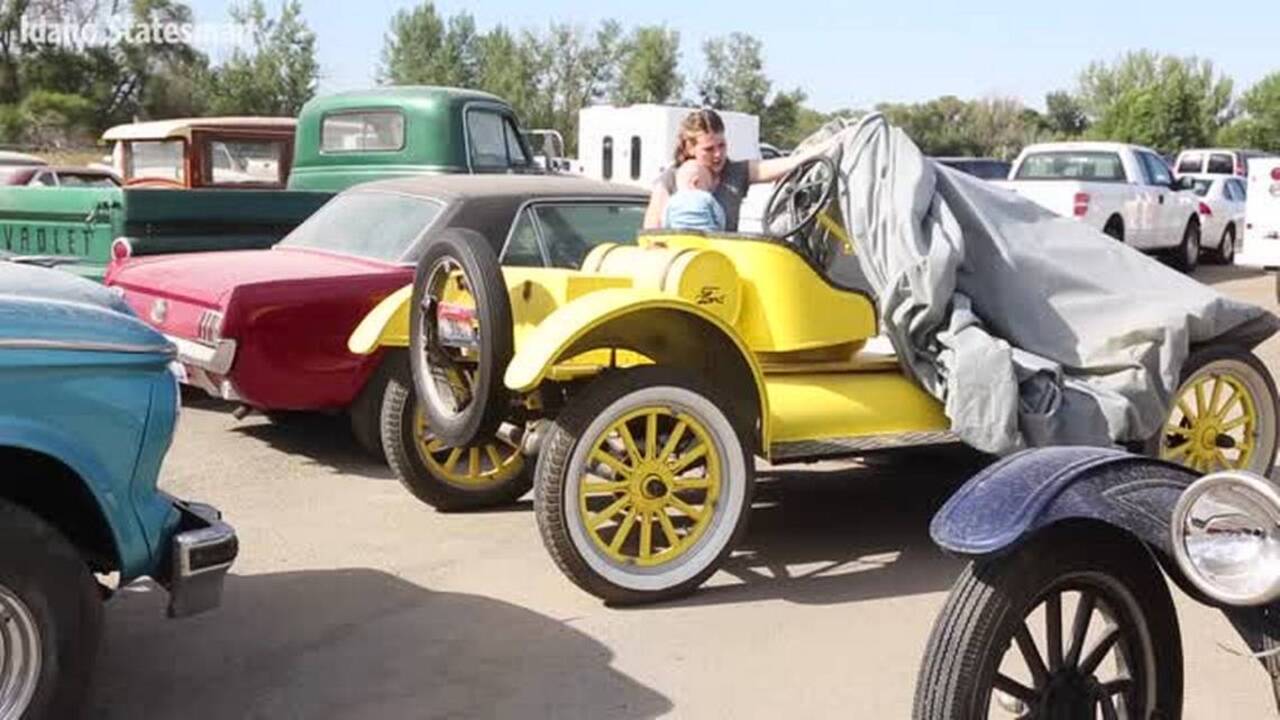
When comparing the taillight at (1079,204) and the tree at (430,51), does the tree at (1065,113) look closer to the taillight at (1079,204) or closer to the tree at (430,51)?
the tree at (430,51)

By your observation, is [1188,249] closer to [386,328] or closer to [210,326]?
[386,328]

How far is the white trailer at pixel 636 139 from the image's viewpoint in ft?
84.4

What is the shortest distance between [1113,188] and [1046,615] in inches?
622

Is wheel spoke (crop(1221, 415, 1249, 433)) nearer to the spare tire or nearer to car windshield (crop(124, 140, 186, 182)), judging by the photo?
the spare tire

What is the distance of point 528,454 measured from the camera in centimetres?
533

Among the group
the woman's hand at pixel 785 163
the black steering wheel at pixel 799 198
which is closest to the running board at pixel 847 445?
the black steering wheel at pixel 799 198

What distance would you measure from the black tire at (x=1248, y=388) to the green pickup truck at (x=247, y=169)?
18.1ft

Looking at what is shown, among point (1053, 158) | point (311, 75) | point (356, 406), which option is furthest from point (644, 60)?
point (356, 406)

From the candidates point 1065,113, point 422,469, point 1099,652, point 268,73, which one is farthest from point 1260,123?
point 1099,652

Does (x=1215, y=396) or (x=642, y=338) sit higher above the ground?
(x=642, y=338)

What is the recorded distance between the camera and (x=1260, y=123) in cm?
6912

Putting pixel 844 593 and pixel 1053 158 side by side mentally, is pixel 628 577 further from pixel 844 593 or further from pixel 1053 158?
pixel 1053 158

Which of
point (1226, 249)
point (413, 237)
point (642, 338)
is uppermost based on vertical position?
point (413, 237)

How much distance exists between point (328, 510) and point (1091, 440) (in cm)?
325
